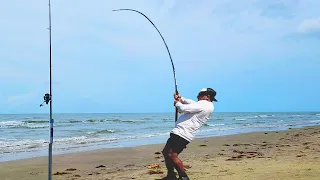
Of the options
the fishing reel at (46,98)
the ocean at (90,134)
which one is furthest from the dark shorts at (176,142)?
the ocean at (90,134)

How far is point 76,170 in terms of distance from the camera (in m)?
8.83

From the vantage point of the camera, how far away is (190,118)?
5465 mm

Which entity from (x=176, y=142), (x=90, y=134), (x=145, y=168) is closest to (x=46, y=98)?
(x=176, y=142)

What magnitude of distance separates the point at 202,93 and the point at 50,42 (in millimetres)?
2335

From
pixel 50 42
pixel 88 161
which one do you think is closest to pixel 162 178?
pixel 50 42

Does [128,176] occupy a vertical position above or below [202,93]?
below

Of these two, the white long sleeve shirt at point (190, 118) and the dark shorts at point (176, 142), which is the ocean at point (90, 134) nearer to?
the dark shorts at point (176, 142)

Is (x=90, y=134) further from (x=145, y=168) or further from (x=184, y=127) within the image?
(x=184, y=127)

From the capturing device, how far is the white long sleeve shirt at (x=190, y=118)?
538 centimetres

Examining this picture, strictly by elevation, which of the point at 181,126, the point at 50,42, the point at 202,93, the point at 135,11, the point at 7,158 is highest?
the point at 135,11

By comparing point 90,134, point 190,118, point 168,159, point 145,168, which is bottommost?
point 90,134

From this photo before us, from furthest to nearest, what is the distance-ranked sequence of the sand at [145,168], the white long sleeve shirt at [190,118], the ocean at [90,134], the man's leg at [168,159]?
the ocean at [90,134]
the sand at [145,168]
the man's leg at [168,159]
the white long sleeve shirt at [190,118]

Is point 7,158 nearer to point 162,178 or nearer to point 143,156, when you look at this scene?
point 143,156

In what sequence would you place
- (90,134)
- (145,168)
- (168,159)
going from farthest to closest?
1. (90,134)
2. (145,168)
3. (168,159)
